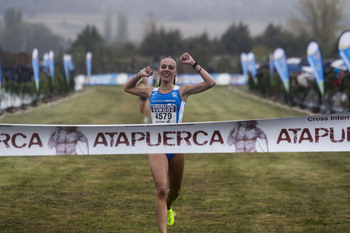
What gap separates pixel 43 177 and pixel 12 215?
9.69ft

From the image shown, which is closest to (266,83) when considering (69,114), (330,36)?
(69,114)

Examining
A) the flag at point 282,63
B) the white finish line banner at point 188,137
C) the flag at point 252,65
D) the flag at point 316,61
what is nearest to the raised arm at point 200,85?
the white finish line banner at point 188,137

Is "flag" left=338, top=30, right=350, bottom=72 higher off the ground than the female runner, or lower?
higher

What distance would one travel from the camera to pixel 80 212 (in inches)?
313

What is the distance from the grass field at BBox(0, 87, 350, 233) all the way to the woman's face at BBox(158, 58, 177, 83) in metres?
1.88

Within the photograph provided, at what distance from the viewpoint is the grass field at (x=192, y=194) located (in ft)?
24.1

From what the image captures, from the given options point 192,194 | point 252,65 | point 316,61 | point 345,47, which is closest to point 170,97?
point 192,194

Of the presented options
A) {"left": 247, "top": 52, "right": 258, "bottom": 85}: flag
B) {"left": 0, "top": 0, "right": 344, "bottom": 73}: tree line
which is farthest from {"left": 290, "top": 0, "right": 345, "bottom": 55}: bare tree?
{"left": 247, "top": 52, "right": 258, "bottom": 85}: flag

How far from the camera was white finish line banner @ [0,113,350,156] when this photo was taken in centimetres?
600

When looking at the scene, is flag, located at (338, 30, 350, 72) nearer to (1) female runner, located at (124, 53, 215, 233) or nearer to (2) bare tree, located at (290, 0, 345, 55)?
(1) female runner, located at (124, 53, 215, 233)

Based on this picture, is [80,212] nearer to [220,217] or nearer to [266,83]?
[220,217]

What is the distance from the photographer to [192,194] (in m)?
9.20

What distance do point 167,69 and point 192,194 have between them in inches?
128

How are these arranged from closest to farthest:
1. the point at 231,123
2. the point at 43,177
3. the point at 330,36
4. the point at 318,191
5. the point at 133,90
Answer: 1. the point at 231,123
2. the point at 133,90
3. the point at 318,191
4. the point at 43,177
5. the point at 330,36
